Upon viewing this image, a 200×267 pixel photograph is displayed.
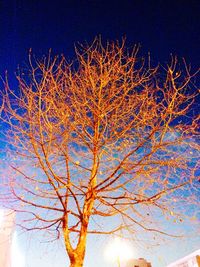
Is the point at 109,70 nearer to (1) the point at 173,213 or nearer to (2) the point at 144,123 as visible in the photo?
(2) the point at 144,123

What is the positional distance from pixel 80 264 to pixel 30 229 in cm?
153

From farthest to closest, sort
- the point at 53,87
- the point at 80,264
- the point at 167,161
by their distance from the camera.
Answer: the point at 53,87 → the point at 167,161 → the point at 80,264

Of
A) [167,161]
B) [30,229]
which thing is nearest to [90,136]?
[167,161]

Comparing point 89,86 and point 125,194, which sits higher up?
point 89,86

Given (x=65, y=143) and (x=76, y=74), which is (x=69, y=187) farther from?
(x=76, y=74)

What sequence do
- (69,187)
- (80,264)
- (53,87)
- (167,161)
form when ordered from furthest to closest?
(53,87)
(167,161)
(69,187)
(80,264)

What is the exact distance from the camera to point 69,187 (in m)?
5.84

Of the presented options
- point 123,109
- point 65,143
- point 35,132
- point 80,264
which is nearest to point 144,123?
point 123,109

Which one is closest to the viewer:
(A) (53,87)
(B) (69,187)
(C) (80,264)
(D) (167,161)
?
(C) (80,264)

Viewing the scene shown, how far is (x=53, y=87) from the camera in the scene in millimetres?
6691

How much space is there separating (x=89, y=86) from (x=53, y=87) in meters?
0.97

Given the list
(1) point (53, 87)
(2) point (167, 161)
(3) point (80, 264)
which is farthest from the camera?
(1) point (53, 87)

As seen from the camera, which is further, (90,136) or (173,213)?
(90,136)

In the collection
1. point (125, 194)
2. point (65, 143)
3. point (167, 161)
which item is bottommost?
point (125, 194)
